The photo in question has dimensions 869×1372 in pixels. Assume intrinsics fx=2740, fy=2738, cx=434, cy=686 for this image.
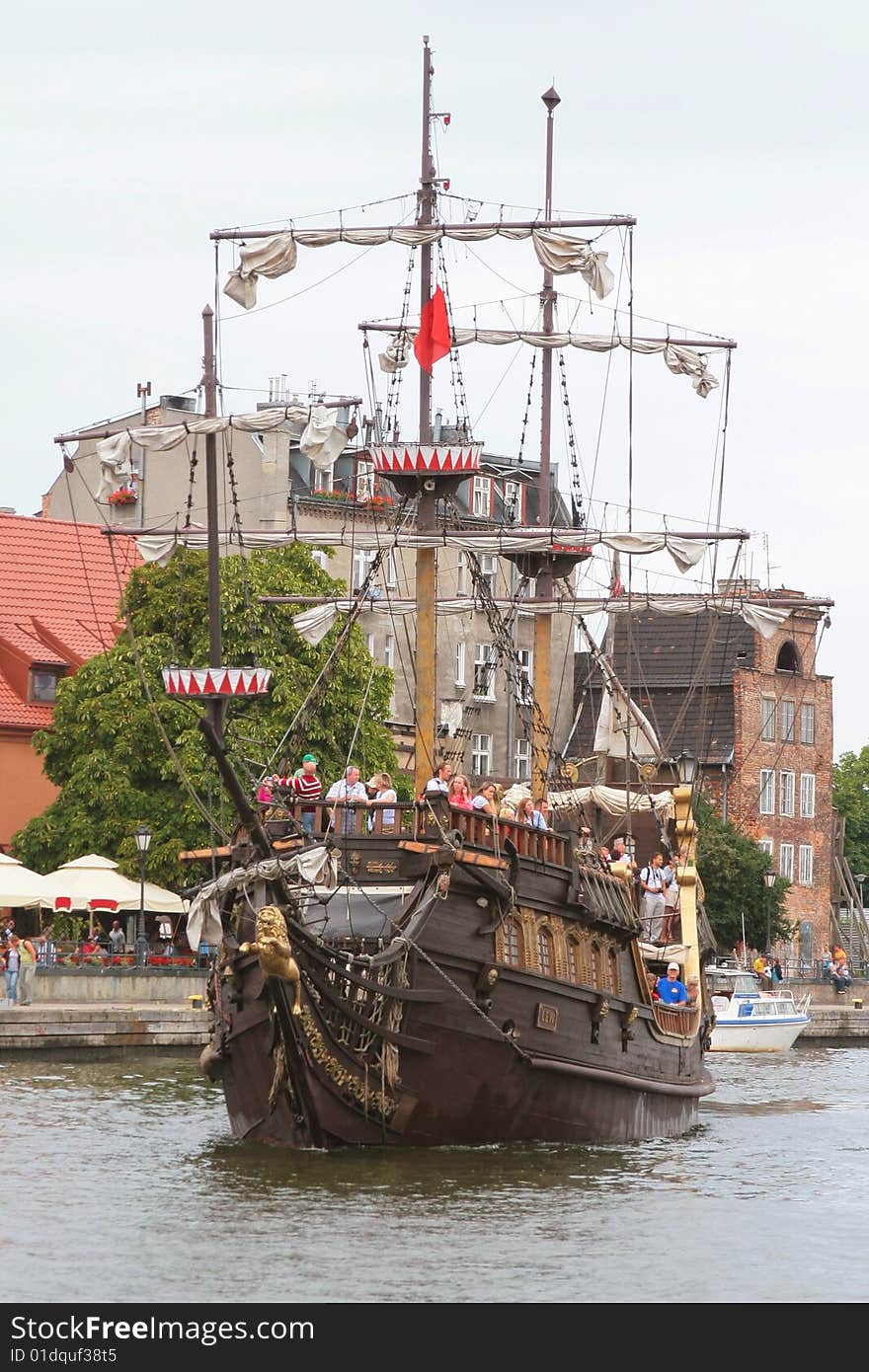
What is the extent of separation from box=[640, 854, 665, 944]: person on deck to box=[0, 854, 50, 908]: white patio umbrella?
16.2 meters

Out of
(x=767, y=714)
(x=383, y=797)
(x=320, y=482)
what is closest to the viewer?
(x=383, y=797)

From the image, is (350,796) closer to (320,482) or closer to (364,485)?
(364,485)

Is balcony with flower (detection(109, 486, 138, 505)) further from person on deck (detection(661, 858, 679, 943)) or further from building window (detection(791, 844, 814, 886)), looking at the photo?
person on deck (detection(661, 858, 679, 943))

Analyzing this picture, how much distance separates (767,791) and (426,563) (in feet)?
183

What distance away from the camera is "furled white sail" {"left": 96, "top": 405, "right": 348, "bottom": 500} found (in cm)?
4119

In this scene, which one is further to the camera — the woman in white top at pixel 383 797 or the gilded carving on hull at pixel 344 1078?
the woman in white top at pixel 383 797

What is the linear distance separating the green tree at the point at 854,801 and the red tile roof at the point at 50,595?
38795 millimetres

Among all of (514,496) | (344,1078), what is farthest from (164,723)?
(344,1078)

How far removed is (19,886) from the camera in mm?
58406

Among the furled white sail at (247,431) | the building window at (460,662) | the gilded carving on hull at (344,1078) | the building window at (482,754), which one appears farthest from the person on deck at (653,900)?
the building window at (460,662)

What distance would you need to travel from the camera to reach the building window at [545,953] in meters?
35.8

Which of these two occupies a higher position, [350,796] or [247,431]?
[247,431]

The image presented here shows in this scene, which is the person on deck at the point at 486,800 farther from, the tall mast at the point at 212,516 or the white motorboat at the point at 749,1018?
the white motorboat at the point at 749,1018

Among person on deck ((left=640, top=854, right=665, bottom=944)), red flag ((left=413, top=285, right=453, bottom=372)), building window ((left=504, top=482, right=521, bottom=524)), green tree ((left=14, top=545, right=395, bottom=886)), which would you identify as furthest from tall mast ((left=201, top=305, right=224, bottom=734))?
building window ((left=504, top=482, right=521, bottom=524))
